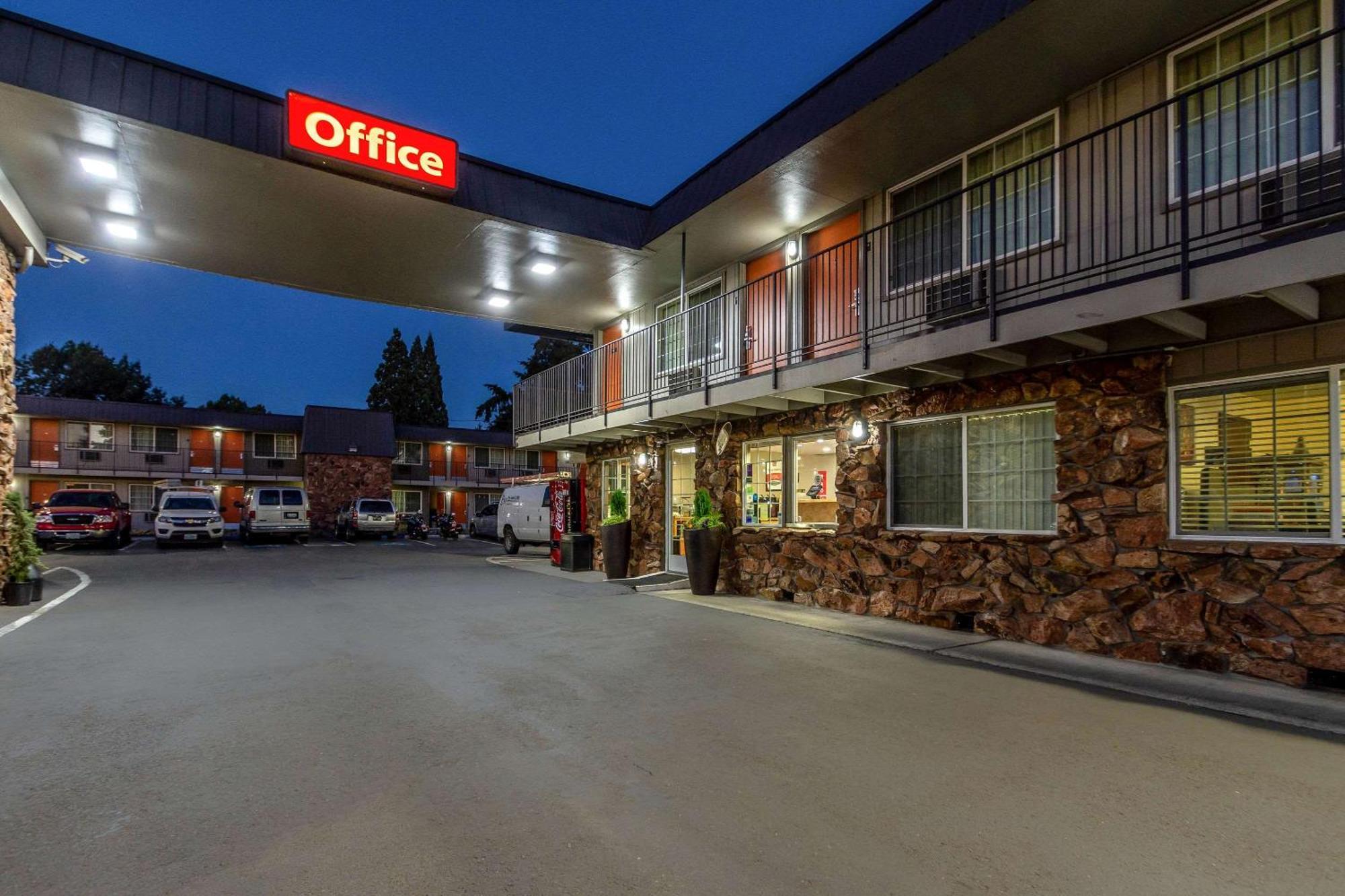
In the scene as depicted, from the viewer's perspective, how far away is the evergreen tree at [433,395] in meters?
61.5

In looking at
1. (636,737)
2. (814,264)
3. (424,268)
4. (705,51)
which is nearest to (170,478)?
(424,268)

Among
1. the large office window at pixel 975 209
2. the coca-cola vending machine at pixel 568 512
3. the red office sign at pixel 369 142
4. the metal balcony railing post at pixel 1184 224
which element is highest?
the red office sign at pixel 369 142

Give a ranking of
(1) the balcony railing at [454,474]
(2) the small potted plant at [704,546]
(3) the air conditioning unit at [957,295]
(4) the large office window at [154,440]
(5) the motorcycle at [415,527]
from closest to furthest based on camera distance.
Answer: (3) the air conditioning unit at [957,295], (2) the small potted plant at [704,546], (5) the motorcycle at [415,527], (4) the large office window at [154,440], (1) the balcony railing at [454,474]

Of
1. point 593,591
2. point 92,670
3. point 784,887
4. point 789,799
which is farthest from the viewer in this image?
point 593,591

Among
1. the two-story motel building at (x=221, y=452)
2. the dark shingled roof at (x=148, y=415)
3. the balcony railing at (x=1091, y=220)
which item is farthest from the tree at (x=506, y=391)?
the balcony railing at (x=1091, y=220)

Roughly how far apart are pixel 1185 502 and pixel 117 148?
1250cm

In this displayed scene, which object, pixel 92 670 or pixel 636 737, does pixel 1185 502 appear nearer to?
pixel 636 737

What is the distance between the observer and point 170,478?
37.0 m

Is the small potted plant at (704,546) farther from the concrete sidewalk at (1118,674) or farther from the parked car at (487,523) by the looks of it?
the parked car at (487,523)

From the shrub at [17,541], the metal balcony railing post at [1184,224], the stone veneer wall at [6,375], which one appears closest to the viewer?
the metal balcony railing post at [1184,224]

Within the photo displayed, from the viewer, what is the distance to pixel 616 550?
14344 millimetres

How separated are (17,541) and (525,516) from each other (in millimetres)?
13104

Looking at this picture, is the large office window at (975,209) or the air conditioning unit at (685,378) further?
the air conditioning unit at (685,378)

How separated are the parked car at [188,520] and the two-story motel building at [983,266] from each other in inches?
525
